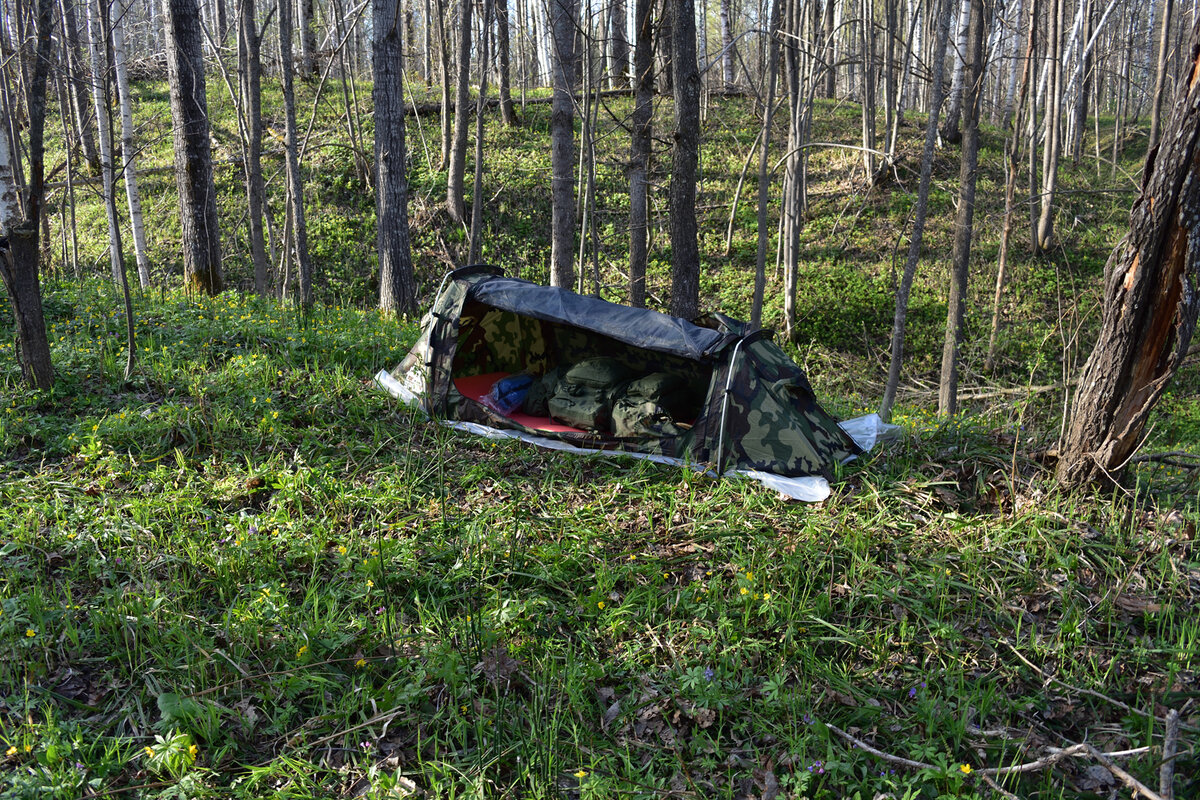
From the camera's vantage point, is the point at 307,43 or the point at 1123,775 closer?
the point at 1123,775

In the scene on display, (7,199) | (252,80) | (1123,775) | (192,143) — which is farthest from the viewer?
(252,80)

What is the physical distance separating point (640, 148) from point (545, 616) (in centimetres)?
664

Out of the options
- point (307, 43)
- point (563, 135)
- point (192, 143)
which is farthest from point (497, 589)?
point (307, 43)

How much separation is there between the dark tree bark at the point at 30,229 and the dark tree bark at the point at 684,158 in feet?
16.0

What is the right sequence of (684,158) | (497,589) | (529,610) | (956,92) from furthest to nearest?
1. (956,92)
2. (684,158)
3. (497,589)
4. (529,610)

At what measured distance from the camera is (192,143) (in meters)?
7.88

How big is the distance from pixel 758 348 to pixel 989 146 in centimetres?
1588

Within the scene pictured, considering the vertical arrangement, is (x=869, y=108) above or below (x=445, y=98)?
below

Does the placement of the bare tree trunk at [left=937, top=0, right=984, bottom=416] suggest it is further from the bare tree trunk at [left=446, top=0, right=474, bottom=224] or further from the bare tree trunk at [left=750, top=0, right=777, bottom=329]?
the bare tree trunk at [left=446, top=0, right=474, bottom=224]

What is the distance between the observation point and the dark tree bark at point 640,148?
27.3 feet

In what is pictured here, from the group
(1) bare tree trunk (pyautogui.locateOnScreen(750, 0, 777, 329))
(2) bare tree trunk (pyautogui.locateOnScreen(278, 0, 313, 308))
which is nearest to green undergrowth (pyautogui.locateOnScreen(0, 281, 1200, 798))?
(2) bare tree trunk (pyautogui.locateOnScreen(278, 0, 313, 308))

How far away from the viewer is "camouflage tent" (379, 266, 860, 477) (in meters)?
4.65

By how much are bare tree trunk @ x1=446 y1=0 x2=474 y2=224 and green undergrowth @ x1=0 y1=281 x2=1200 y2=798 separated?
662 cm

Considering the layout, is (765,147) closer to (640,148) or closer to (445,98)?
(640,148)
